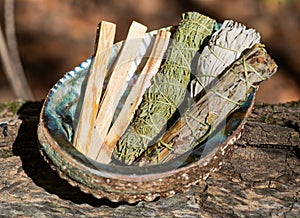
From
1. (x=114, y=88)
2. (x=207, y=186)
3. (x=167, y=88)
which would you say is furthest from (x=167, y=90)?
(x=207, y=186)

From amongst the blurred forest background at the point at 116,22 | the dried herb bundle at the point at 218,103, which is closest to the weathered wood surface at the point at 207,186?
the dried herb bundle at the point at 218,103

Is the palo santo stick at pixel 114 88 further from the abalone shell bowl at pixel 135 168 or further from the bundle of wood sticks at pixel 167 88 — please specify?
the abalone shell bowl at pixel 135 168

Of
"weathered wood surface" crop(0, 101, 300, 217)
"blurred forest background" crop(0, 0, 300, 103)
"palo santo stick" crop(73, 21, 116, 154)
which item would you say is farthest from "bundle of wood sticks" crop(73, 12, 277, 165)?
"blurred forest background" crop(0, 0, 300, 103)

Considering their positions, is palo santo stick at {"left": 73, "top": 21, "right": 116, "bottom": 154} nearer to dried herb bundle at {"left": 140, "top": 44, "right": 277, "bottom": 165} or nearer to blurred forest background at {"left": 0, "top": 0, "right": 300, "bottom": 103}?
dried herb bundle at {"left": 140, "top": 44, "right": 277, "bottom": 165}

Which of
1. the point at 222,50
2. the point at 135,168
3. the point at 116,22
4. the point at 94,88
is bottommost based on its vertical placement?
the point at 135,168

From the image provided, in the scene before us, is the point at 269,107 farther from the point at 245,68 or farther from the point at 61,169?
the point at 61,169

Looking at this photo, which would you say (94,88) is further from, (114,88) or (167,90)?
(167,90)

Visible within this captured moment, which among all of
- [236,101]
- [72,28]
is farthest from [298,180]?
[72,28]
